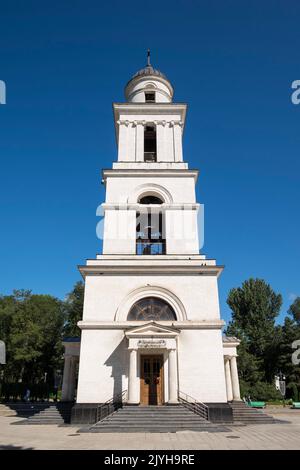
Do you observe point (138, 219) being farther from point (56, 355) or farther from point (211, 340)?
point (56, 355)

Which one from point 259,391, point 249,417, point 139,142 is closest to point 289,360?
point 259,391

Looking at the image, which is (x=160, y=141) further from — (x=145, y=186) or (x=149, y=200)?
(x=149, y=200)

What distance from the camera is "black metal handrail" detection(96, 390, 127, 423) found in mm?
15758

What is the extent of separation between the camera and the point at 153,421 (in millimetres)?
14094

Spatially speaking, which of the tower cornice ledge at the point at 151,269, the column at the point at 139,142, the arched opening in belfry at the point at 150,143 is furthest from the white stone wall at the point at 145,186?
the tower cornice ledge at the point at 151,269

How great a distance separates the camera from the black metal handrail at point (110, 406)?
51.7ft

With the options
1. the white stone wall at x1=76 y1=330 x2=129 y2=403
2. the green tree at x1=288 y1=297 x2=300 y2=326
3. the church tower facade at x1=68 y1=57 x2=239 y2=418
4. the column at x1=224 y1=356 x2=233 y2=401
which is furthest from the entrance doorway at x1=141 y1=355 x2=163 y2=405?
the green tree at x1=288 y1=297 x2=300 y2=326

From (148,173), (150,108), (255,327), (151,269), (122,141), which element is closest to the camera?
(151,269)

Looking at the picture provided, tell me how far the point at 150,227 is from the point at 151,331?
7169 millimetres

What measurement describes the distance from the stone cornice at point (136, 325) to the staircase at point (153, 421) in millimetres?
3694

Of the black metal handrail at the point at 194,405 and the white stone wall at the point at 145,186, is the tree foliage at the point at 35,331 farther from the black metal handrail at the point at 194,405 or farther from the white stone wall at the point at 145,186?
the black metal handrail at the point at 194,405

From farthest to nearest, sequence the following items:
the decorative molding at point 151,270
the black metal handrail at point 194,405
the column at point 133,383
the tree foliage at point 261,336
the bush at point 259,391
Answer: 1. the tree foliage at point 261,336
2. the bush at point 259,391
3. the decorative molding at point 151,270
4. the black metal handrail at point 194,405
5. the column at point 133,383

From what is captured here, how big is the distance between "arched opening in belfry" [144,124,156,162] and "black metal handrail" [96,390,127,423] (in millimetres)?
14954
